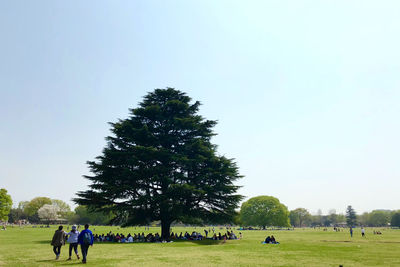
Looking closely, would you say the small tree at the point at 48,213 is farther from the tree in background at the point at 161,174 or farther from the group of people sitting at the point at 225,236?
the group of people sitting at the point at 225,236

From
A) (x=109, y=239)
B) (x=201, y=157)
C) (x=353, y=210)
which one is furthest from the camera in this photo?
(x=353, y=210)

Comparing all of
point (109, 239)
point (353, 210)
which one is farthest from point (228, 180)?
point (353, 210)

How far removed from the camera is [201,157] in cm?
3206

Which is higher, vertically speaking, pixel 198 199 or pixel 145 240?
pixel 198 199

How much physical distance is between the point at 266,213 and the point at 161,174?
2769 inches

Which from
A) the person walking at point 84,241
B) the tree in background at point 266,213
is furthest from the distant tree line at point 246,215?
the person walking at point 84,241

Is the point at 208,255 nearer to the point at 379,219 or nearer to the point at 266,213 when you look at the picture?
the point at 266,213

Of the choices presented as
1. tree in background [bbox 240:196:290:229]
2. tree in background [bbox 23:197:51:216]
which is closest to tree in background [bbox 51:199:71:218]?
tree in background [bbox 23:197:51:216]

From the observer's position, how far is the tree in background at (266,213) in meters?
92.0

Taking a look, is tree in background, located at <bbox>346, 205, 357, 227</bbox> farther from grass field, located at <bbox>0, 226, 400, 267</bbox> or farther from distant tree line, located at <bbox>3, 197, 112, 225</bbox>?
grass field, located at <bbox>0, 226, 400, 267</bbox>

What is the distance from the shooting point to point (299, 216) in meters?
166

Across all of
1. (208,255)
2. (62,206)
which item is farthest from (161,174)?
(62,206)

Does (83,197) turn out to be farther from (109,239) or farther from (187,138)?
(187,138)

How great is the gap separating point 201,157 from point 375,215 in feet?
544
